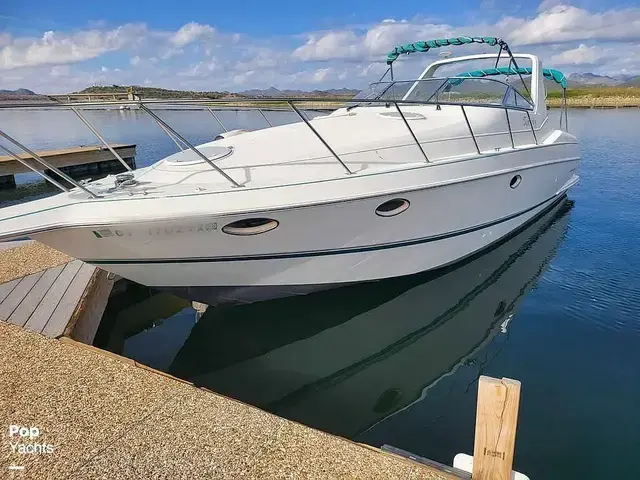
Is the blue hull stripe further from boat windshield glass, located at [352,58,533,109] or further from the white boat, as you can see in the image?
boat windshield glass, located at [352,58,533,109]

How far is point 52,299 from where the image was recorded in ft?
15.4

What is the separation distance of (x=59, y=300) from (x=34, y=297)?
352 millimetres

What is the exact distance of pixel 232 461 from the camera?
2.63 m

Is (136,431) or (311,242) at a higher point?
(311,242)

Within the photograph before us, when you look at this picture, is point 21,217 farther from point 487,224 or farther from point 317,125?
point 487,224

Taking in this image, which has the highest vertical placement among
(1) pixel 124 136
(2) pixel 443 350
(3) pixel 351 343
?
(1) pixel 124 136

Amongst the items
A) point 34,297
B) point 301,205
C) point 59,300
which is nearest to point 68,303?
point 59,300

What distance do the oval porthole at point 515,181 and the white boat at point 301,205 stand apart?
0.02m

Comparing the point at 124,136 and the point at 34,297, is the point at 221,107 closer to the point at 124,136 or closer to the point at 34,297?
the point at 34,297

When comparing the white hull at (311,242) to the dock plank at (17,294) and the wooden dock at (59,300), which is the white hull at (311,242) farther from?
the dock plank at (17,294)

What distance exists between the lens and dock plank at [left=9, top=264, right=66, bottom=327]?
435cm

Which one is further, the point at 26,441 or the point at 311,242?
the point at 311,242

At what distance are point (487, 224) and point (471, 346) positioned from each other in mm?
1934

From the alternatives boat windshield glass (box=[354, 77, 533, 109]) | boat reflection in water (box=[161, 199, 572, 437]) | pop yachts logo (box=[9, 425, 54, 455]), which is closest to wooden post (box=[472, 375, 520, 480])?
boat reflection in water (box=[161, 199, 572, 437])
